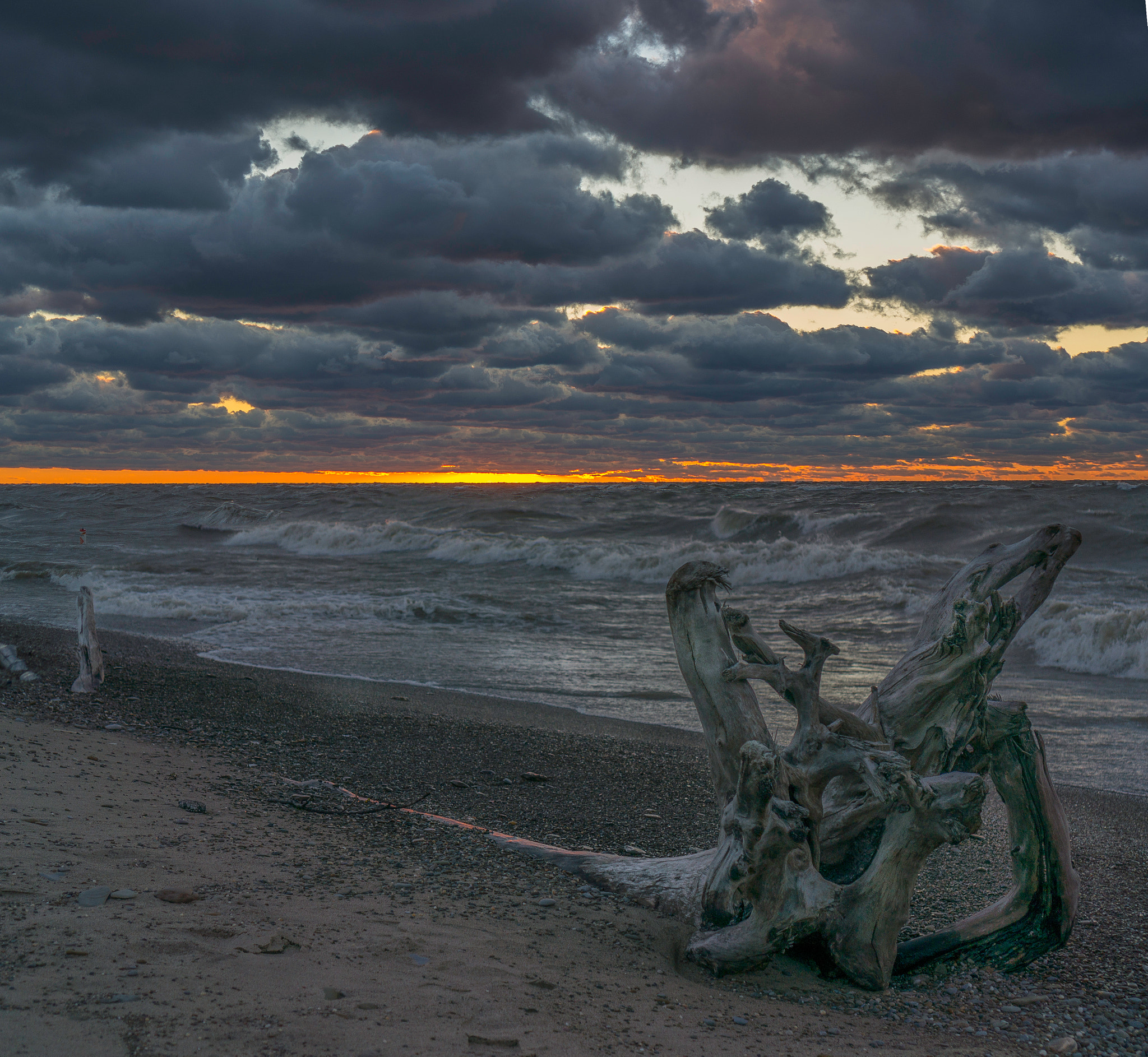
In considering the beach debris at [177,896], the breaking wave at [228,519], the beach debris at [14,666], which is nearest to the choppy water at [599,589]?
the breaking wave at [228,519]

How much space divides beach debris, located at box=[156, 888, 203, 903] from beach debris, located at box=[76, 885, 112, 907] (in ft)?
0.60

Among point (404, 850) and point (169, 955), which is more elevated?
point (169, 955)

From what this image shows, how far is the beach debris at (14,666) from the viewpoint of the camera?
8.65m

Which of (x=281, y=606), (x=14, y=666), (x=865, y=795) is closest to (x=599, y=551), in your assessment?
(x=281, y=606)

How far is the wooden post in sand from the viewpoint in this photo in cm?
880

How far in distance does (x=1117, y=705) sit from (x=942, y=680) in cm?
781

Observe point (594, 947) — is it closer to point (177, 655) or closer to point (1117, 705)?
point (1117, 705)

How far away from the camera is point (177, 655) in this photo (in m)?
11.9

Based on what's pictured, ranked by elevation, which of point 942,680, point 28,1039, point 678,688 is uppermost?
point 942,680

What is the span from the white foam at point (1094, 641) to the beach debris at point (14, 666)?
12908mm

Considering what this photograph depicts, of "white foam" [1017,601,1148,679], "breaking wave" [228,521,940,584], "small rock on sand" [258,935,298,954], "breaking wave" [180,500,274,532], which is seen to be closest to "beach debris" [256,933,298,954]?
"small rock on sand" [258,935,298,954]

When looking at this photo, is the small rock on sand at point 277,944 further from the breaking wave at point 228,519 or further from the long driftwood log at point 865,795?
the breaking wave at point 228,519

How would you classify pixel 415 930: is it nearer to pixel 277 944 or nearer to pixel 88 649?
pixel 277 944

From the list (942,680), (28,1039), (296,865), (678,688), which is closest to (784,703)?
(678,688)
